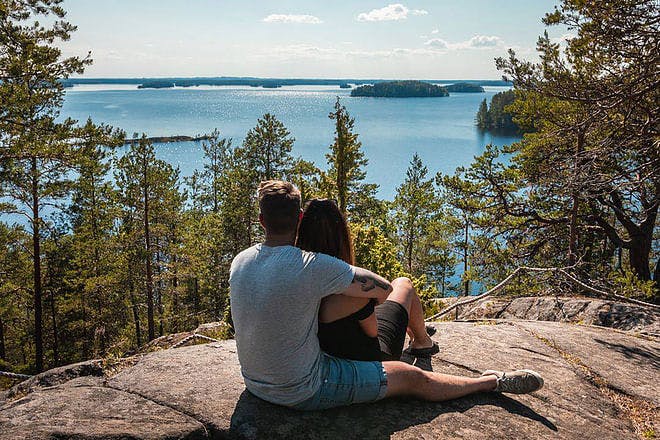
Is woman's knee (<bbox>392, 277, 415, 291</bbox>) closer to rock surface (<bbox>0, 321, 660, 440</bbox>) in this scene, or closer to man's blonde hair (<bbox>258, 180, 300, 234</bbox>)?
rock surface (<bbox>0, 321, 660, 440</bbox>)

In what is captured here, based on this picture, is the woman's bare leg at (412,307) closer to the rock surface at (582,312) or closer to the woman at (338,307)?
the woman at (338,307)

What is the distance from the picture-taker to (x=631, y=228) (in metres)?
13.5

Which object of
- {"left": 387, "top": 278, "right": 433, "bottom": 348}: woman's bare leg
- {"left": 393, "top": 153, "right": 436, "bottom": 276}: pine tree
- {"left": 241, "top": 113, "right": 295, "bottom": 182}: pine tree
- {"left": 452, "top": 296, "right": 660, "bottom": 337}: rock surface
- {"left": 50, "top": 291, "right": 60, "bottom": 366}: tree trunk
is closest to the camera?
{"left": 387, "top": 278, "right": 433, "bottom": 348}: woman's bare leg

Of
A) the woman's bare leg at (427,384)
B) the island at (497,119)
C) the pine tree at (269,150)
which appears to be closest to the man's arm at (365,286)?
the woman's bare leg at (427,384)

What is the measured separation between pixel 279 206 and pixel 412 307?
195 centimetres

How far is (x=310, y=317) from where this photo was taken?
127 inches

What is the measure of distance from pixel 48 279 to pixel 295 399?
84.3ft

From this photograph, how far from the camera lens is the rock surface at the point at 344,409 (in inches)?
126

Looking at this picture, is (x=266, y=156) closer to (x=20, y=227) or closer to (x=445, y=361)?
(x=20, y=227)

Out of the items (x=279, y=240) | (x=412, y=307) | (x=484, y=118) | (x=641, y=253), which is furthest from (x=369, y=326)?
A: (x=484, y=118)

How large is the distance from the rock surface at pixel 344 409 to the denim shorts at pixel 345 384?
10 centimetres

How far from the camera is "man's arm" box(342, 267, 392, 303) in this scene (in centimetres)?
321

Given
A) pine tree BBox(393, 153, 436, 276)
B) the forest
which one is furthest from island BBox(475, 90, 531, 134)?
the forest

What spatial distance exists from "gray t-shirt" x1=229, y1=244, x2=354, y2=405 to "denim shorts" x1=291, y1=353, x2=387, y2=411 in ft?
0.27
